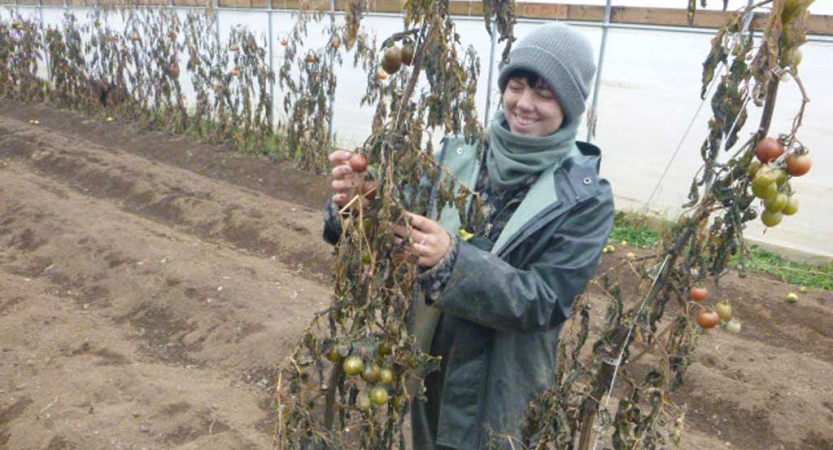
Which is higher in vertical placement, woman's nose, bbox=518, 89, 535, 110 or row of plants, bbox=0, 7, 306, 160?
woman's nose, bbox=518, 89, 535, 110

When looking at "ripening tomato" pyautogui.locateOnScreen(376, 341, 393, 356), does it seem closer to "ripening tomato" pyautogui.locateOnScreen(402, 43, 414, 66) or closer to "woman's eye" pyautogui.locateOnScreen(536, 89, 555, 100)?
"ripening tomato" pyautogui.locateOnScreen(402, 43, 414, 66)

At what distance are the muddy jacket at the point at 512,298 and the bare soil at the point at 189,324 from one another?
4.95 feet

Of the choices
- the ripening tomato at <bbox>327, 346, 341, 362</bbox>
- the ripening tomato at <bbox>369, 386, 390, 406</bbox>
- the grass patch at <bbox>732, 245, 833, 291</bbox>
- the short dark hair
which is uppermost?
the short dark hair

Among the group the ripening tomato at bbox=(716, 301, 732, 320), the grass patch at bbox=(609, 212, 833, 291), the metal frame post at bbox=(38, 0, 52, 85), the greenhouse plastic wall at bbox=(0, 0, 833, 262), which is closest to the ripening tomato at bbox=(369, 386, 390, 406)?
the ripening tomato at bbox=(716, 301, 732, 320)

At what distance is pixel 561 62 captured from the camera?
1629 millimetres

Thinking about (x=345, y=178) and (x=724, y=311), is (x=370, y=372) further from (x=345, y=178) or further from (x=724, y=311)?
(x=724, y=311)

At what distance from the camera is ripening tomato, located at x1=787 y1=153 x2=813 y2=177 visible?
120cm

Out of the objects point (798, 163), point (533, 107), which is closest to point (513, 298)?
point (533, 107)

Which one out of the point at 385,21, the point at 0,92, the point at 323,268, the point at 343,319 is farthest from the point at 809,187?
the point at 0,92

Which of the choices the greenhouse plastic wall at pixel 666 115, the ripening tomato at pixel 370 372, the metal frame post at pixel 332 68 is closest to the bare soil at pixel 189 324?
the metal frame post at pixel 332 68

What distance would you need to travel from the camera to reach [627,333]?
144 centimetres

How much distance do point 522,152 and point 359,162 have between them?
1.60 ft

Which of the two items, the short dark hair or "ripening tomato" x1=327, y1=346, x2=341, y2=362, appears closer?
"ripening tomato" x1=327, y1=346, x2=341, y2=362

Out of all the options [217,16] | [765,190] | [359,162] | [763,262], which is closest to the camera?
[765,190]
